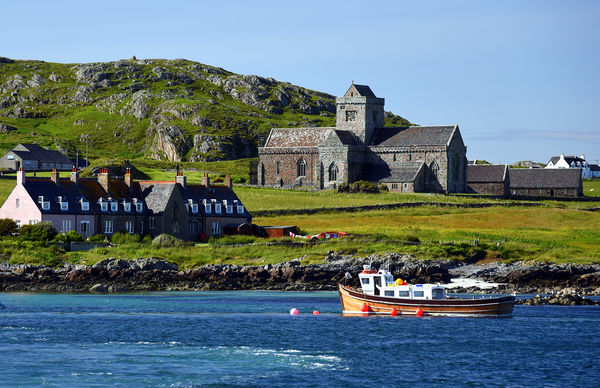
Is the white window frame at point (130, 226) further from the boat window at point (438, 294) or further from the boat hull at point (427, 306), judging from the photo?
the boat window at point (438, 294)

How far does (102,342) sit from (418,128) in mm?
105523

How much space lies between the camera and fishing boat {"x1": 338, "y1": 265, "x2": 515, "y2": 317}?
55375 mm

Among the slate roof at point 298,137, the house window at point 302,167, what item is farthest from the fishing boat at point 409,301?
the slate roof at point 298,137

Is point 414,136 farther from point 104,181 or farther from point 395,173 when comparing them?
point 104,181

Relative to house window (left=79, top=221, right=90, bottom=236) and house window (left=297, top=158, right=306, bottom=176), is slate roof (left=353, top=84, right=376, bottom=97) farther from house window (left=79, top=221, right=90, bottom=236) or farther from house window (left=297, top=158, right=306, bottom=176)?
house window (left=79, top=221, right=90, bottom=236)

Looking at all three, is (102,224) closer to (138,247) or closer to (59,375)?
(138,247)

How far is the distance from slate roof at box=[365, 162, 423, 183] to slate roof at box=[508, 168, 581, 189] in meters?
33.5

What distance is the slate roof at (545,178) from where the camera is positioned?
16125 cm

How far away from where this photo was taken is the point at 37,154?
169750mm

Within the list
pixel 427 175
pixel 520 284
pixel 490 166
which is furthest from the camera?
pixel 490 166

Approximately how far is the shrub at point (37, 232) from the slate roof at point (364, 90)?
80.1 meters

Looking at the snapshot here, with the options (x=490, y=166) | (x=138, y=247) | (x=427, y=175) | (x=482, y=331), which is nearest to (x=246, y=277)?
(x=138, y=247)

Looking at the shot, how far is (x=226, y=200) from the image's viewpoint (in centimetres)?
9706

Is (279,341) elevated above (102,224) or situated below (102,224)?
below
